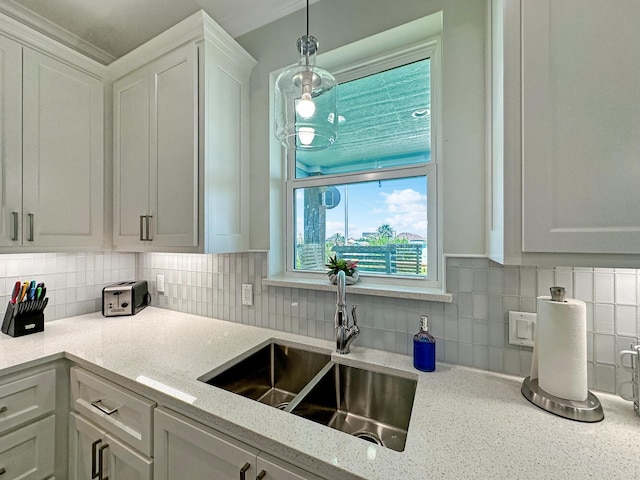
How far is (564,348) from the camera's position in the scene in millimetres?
818

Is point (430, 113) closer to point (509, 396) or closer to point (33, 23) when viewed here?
point (509, 396)

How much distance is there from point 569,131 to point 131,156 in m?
1.94

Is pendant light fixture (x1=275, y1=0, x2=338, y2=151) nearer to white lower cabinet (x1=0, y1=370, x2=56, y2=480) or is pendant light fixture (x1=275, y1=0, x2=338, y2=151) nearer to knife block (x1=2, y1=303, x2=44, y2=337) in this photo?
white lower cabinet (x1=0, y1=370, x2=56, y2=480)

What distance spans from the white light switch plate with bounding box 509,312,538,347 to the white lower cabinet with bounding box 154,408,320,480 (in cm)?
85

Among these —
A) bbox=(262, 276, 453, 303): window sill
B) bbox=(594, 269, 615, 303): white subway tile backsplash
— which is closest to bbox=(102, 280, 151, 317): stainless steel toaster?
bbox=(262, 276, 453, 303): window sill

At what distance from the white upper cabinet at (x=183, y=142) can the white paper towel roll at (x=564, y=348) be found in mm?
1347

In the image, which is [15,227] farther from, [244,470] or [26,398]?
[244,470]

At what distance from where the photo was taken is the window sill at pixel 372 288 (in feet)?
3.74

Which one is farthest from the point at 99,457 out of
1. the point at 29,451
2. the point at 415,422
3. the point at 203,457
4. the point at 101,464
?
the point at 415,422

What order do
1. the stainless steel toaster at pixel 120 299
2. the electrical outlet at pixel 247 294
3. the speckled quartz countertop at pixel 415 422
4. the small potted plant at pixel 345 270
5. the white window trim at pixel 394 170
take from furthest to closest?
the stainless steel toaster at pixel 120 299 → the electrical outlet at pixel 247 294 → the small potted plant at pixel 345 270 → the white window trim at pixel 394 170 → the speckled quartz countertop at pixel 415 422

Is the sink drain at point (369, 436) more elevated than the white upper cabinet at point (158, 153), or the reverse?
the white upper cabinet at point (158, 153)

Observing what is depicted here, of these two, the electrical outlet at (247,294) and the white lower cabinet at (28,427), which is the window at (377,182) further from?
the white lower cabinet at (28,427)

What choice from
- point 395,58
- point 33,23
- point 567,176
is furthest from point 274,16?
point 567,176

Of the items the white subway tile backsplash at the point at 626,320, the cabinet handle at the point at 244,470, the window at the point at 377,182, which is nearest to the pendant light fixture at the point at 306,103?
the window at the point at 377,182
